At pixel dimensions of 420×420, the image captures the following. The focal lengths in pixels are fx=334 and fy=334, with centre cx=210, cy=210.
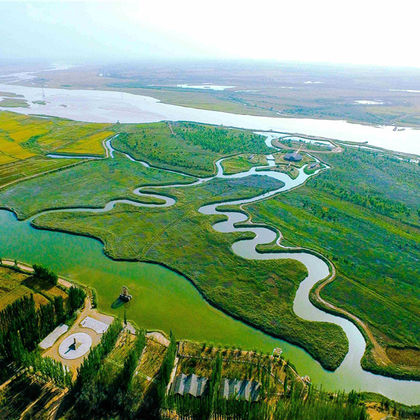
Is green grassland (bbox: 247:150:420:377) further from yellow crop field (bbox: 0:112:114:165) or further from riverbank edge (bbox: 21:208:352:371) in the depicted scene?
yellow crop field (bbox: 0:112:114:165)

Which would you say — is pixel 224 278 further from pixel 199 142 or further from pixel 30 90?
pixel 30 90

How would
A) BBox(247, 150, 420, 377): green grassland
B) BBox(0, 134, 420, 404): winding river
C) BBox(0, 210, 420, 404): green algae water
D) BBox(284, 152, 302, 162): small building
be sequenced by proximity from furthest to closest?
BBox(284, 152, 302, 162): small building → BBox(247, 150, 420, 377): green grassland → BBox(0, 134, 420, 404): winding river → BBox(0, 210, 420, 404): green algae water

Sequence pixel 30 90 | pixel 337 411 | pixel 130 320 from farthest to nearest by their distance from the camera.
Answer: pixel 30 90 < pixel 130 320 < pixel 337 411

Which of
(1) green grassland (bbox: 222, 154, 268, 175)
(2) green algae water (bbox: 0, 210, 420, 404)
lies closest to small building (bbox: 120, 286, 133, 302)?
(2) green algae water (bbox: 0, 210, 420, 404)

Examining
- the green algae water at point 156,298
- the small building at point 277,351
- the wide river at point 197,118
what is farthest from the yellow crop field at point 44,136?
the small building at point 277,351

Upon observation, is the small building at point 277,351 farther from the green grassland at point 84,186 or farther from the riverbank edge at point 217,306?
the green grassland at point 84,186

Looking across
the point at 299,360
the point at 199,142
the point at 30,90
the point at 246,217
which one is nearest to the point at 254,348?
the point at 299,360

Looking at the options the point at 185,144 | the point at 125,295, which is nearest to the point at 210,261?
the point at 125,295
